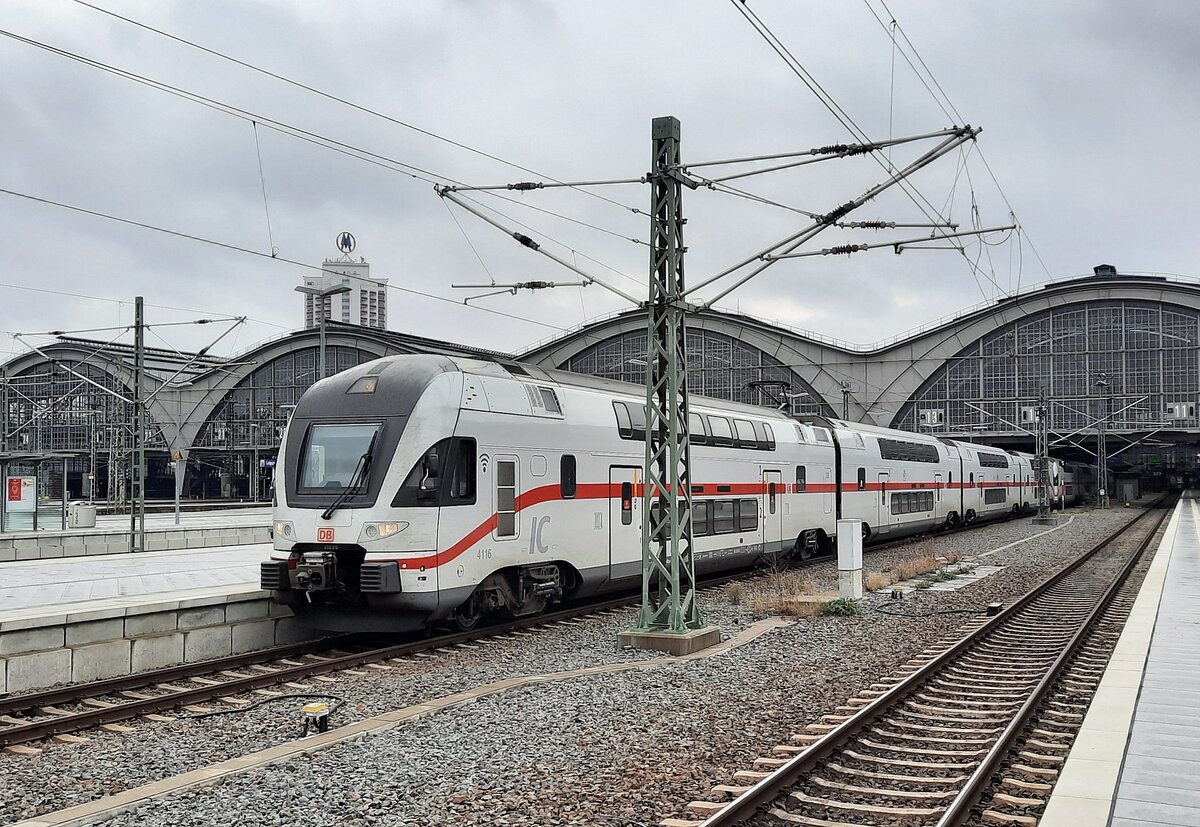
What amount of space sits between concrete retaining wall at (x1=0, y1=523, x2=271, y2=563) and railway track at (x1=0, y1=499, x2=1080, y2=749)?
1478 cm

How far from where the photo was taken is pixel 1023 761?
818 cm

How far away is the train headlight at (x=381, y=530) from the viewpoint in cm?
1277

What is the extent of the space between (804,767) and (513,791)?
2240 mm

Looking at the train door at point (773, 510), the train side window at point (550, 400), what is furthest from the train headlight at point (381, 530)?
the train door at point (773, 510)

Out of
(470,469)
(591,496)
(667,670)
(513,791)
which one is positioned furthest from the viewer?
(591,496)

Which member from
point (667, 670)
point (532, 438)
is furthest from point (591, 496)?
point (667, 670)

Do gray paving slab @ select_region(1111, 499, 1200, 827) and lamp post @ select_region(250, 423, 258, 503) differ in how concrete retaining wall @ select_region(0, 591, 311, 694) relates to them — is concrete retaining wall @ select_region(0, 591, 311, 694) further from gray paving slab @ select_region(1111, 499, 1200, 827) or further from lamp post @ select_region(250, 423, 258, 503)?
lamp post @ select_region(250, 423, 258, 503)

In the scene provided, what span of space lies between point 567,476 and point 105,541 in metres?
17.8

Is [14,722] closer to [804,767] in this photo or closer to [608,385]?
[804,767]

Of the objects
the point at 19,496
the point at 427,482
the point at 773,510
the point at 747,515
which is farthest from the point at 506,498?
the point at 19,496

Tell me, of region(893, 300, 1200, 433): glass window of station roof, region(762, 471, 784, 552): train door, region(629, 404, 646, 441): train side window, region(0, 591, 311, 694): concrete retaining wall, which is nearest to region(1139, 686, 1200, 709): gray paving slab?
region(629, 404, 646, 441): train side window

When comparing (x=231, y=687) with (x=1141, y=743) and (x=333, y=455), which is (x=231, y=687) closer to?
(x=333, y=455)

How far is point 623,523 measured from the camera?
17.0 meters

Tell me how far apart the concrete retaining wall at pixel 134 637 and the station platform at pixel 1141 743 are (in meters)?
10.5
